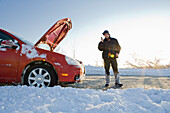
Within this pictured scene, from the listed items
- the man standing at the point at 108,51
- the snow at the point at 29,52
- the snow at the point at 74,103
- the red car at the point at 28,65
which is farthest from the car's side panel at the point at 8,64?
the man standing at the point at 108,51

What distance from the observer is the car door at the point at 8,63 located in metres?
3.22

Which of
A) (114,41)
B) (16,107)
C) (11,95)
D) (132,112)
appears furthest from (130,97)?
(114,41)

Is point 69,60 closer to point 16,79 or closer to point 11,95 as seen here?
point 16,79

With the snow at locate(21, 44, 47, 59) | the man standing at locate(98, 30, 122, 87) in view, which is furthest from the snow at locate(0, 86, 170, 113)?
the man standing at locate(98, 30, 122, 87)

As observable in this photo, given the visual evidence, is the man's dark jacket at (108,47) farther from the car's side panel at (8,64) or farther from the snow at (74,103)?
the car's side panel at (8,64)

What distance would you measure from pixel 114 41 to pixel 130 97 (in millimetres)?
2584

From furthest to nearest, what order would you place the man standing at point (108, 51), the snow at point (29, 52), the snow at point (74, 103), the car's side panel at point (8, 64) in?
1. the man standing at point (108, 51)
2. the snow at point (29, 52)
3. the car's side panel at point (8, 64)
4. the snow at point (74, 103)

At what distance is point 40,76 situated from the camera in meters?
3.28

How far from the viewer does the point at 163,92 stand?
2.50 meters

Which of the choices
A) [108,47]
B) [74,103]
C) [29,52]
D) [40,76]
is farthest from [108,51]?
[74,103]

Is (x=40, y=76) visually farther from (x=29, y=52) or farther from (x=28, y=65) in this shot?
(x=29, y=52)

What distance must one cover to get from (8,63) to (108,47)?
2923 millimetres

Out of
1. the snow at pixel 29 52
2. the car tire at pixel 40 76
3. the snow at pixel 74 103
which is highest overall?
the snow at pixel 29 52

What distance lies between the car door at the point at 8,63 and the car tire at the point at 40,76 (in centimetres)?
32
